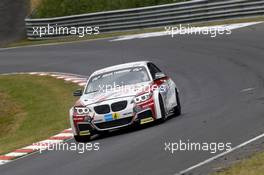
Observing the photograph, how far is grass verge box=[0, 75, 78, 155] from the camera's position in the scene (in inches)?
703

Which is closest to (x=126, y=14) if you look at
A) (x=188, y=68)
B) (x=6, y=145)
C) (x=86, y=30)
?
(x=86, y=30)

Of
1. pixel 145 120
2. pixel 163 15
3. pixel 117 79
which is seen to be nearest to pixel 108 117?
pixel 145 120

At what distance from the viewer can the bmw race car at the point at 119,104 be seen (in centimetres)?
1405

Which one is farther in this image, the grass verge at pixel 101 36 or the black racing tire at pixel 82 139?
the grass verge at pixel 101 36

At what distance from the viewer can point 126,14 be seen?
116 feet

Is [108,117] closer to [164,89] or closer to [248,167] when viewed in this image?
[164,89]

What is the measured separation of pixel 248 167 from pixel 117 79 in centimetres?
600

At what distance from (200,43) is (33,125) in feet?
32.5

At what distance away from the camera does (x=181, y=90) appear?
20.1 metres

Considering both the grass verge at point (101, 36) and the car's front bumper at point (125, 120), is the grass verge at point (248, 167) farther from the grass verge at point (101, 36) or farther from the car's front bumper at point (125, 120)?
the grass verge at point (101, 36)

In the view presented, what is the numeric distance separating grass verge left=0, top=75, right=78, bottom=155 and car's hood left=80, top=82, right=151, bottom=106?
2.10m

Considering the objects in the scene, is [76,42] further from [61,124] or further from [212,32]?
[61,124]

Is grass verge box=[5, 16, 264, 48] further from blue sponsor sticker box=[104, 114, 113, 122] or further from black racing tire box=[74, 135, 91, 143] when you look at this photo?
blue sponsor sticker box=[104, 114, 113, 122]

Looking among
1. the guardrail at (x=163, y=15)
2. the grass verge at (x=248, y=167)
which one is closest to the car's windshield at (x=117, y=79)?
the grass verge at (x=248, y=167)
